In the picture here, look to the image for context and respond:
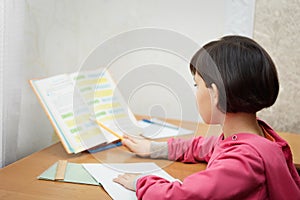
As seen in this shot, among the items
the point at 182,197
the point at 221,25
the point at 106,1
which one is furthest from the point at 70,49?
the point at 182,197

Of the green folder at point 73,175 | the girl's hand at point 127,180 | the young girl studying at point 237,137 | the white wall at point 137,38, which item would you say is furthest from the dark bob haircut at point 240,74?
the white wall at point 137,38

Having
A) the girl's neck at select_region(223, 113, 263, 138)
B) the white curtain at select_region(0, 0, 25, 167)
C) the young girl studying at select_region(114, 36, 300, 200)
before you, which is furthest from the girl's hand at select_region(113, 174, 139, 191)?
the white curtain at select_region(0, 0, 25, 167)

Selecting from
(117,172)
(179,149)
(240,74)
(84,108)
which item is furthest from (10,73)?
(240,74)

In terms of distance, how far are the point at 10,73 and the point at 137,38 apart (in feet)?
2.41

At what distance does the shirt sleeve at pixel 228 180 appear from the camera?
33.2 inches

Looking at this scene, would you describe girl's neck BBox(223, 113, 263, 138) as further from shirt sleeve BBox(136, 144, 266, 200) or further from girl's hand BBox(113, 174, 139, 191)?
girl's hand BBox(113, 174, 139, 191)

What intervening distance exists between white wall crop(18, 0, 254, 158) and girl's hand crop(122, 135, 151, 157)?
0.29 m

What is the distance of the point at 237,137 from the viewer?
3.13ft

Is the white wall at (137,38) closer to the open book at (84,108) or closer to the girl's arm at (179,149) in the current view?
the open book at (84,108)

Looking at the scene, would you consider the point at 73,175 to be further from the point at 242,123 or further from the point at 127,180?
the point at 242,123

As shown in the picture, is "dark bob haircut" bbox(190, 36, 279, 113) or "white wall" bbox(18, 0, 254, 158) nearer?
"dark bob haircut" bbox(190, 36, 279, 113)

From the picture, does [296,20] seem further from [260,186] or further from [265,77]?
[260,186]

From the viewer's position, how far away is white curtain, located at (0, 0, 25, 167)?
1162mm

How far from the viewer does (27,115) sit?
54.4 inches
